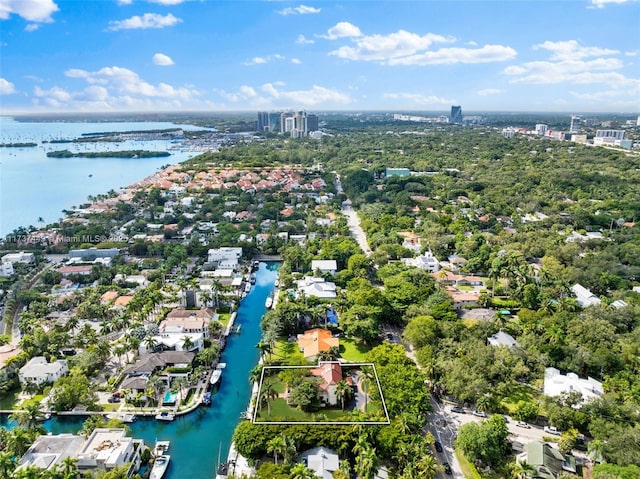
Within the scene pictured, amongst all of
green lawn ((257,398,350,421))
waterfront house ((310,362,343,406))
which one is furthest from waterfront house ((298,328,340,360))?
green lawn ((257,398,350,421))

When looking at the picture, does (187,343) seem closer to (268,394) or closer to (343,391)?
(268,394)

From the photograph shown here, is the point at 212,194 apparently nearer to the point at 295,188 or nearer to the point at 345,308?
the point at 295,188

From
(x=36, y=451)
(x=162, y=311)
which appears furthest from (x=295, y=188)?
(x=36, y=451)

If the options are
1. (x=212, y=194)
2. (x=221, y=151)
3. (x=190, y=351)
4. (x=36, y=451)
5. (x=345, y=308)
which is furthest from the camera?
(x=221, y=151)

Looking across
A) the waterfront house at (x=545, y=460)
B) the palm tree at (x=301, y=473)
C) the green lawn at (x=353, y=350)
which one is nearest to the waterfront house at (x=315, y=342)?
the green lawn at (x=353, y=350)

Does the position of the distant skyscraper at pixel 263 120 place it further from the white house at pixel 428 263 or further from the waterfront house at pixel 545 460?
the waterfront house at pixel 545 460
